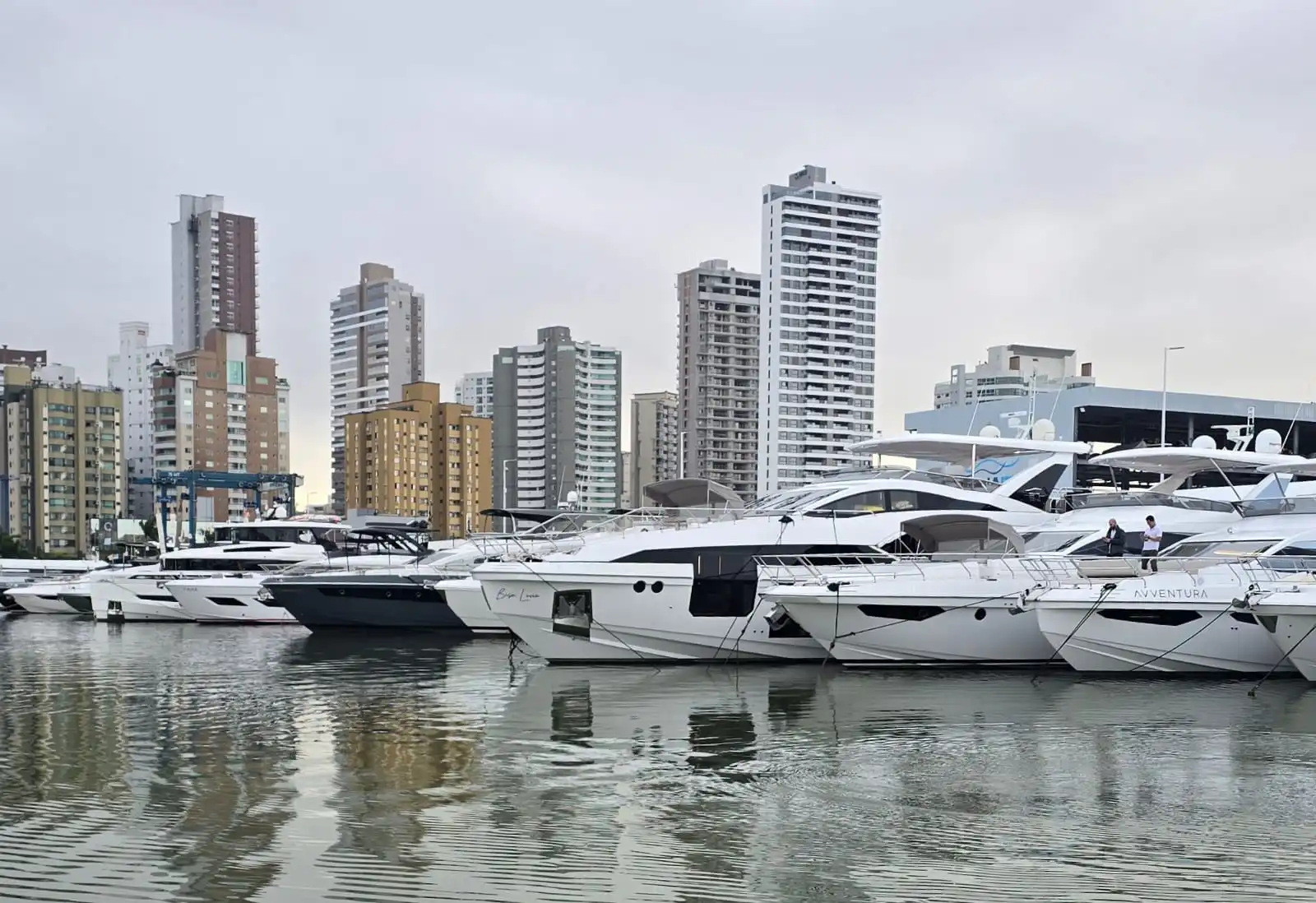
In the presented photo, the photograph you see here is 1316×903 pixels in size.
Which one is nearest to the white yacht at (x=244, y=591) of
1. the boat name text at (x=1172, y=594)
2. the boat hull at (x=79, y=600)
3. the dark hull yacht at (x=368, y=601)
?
the dark hull yacht at (x=368, y=601)

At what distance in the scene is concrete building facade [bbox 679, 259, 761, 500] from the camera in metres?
123

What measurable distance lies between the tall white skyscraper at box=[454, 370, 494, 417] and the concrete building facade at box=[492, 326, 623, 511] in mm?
27038

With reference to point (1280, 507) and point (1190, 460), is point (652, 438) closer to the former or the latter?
point (1190, 460)

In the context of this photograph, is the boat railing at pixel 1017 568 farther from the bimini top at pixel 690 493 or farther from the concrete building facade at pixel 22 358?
Result: the concrete building facade at pixel 22 358

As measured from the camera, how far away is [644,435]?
5325 inches

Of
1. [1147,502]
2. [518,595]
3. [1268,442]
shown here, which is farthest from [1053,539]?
[1268,442]

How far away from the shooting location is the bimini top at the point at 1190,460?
29609 millimetres

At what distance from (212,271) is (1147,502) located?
163 metres

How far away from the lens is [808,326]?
116 m

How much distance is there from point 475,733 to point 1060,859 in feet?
26.7

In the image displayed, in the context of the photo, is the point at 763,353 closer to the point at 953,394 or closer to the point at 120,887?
the point at 953,394

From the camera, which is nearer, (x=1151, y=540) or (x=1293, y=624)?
(x=1293, y=624)

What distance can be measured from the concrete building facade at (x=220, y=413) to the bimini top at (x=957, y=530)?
341ft

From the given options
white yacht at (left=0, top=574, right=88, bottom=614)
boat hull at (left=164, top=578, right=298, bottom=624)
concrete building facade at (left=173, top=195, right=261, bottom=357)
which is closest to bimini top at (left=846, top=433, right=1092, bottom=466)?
boat hull at (left=164, top=578, right=298, bottom=624)
